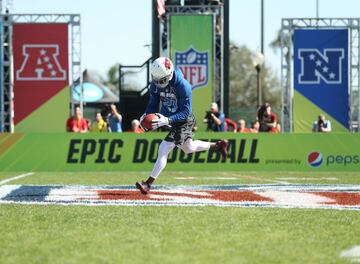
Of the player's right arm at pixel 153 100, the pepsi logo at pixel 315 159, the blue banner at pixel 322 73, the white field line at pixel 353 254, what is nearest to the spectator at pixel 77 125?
the pepsi logo at pixel 315 159

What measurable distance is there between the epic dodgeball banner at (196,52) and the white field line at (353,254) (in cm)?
2040

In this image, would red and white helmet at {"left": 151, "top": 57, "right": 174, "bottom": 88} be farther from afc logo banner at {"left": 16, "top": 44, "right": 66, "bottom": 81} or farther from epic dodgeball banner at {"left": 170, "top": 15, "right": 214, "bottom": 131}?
afc logo banner at {"left": 16, "top": 44, "right": 66, "bottom": 81}

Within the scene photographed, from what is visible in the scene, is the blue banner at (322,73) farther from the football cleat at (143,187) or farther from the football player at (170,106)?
the football cleat at (143,187)

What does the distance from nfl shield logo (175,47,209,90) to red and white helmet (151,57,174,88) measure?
1537cm

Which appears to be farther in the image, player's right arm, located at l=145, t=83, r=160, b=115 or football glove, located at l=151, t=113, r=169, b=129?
player's right arm, located at l=145, t=83, r=160, b=115

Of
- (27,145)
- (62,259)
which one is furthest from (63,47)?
(62,259)

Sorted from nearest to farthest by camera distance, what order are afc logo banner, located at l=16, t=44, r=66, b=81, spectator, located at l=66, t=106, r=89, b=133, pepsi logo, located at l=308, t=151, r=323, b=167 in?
pepsi logo, located at l=308, t=151, r=323, b=167 < spectator, located at l=66, t=106, r=89, b=133 < afc logo banner, located at l=16, t=44, r=66, b=81

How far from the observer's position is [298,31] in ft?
89.6

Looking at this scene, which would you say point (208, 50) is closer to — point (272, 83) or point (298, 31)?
point (298, 31)

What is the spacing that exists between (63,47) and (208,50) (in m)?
4.71

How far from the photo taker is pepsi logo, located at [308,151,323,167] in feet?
71.7

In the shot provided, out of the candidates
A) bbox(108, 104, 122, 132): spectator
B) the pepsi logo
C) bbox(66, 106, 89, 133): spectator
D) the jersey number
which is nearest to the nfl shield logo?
bbox(108, 104, 122, 132): spectator

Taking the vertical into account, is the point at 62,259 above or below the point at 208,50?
below

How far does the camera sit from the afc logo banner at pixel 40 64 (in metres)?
27.3
